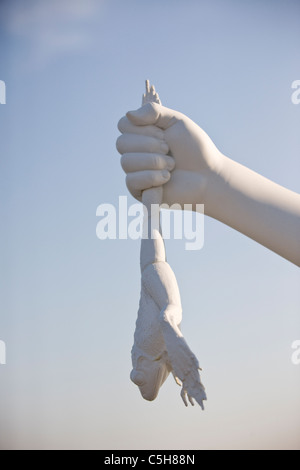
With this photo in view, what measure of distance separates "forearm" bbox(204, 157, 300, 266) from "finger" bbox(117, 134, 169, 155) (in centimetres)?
50

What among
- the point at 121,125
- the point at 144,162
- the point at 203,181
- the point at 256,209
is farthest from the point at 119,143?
the point at 256,209

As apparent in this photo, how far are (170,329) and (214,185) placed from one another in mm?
1345

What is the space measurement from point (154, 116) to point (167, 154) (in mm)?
332

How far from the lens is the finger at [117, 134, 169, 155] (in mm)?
7086

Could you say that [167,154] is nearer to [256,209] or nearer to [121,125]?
[121,125]

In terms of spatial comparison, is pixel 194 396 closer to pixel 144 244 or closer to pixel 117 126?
pixel 144 244

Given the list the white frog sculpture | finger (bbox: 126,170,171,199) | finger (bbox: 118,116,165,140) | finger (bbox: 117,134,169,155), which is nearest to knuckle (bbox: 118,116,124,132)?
finger (bbox: 118,116,165,140)

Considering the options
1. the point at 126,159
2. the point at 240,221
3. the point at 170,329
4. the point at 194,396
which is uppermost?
the point at 126,159

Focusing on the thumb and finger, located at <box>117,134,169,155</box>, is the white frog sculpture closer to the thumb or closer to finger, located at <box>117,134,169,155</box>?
finger, located at <box>117,134,169,155</box>

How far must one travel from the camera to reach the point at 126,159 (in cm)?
709

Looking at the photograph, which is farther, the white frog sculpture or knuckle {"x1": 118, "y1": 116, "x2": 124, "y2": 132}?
knuckle {"x1": 118, "y1": 116, "x2": 124, "y2": 132}

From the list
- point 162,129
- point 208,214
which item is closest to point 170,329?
point 208,214

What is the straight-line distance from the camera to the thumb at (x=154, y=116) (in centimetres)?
714

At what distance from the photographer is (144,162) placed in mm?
7035
